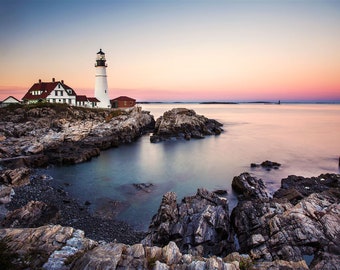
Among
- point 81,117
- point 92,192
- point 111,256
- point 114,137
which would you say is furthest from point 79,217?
point 81,117

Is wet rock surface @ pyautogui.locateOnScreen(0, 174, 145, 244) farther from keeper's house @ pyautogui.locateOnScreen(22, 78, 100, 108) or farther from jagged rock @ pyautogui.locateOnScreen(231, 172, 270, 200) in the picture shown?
keeper's house @ pyautogui.locateOnScreen(22, 78, 100, 108)

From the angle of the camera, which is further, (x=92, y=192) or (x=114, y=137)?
(x=114, y=137)

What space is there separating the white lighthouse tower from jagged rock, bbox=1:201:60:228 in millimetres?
42544

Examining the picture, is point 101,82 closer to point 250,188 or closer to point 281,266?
point 250,188

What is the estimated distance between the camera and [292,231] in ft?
34.4

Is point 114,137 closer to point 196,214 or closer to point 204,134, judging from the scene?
point 204,134

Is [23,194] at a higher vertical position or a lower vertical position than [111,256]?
lower

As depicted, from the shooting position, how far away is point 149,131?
53875 millimetres

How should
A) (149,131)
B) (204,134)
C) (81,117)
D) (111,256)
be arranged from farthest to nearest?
(149,131) → (204,134) → (81,117) → (111,256)

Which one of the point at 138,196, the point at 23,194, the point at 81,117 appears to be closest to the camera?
the point at 23,194

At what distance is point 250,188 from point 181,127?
30.7m

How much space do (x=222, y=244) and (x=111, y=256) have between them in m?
5.82

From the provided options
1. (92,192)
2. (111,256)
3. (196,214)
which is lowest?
(92,192)

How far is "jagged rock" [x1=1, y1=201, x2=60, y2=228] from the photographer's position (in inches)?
502
